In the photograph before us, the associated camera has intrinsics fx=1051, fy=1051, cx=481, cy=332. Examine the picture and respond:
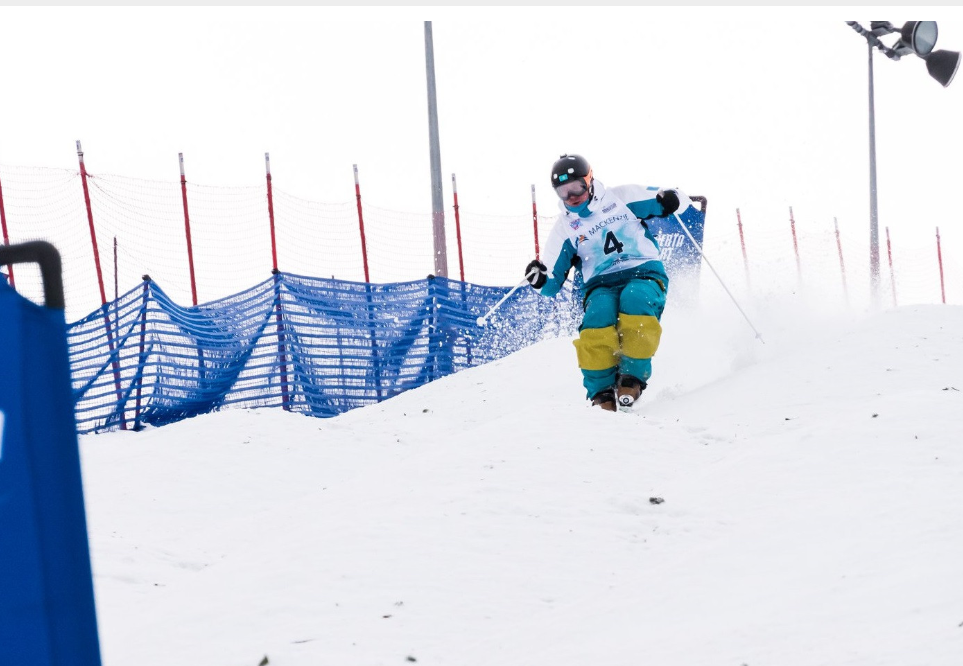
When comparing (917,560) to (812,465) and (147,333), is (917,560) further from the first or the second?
(147,333)

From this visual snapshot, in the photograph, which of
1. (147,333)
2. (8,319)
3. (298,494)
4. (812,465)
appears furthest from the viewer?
(147,333)

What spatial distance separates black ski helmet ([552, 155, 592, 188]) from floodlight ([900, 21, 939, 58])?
3.27 metres

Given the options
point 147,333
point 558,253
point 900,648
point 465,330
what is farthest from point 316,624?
point 465,330

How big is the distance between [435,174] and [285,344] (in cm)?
307

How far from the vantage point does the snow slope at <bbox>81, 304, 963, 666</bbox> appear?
122 inches

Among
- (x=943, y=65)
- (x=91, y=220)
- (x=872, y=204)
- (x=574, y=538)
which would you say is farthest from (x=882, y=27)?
(x=872, y=204)

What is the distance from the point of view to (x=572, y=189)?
305 inches

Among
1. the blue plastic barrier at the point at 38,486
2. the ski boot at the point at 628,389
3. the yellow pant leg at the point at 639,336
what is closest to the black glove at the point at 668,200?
the yellow pant leg at the point at 639,336

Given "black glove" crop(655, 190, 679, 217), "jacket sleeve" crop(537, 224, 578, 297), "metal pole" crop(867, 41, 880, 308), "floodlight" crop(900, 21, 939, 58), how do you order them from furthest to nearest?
"metal pole" crop(867, 41, 880, 308) → "floodlight" crop(900, 21, 939, 58) → "jacket sleeve" crop(537, 224, 578, 297) → "black glove" crop(655, 190, 679, 217)

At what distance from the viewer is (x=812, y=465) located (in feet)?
15.7

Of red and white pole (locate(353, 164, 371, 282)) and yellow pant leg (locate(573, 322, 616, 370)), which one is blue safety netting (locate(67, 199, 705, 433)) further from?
yellow pant leg (locate(573, 322, 616, 370))

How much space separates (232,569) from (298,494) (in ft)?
8.81

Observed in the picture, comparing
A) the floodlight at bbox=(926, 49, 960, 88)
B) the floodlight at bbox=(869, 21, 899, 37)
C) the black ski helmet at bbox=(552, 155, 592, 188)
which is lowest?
the black ski helmet at bbox=(552, 155, 592, 188)

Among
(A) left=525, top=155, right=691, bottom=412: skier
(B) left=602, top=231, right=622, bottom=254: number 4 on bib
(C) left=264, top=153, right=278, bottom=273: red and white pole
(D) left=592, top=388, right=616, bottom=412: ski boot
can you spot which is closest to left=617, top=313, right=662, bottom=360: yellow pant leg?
(A) left=525, top=155, right=691, bottom=412: skier
